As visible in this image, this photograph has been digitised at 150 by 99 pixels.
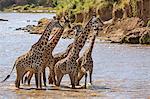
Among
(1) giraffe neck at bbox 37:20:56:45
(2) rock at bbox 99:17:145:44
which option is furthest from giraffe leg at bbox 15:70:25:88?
(2) rock at bbox 99:17:145:44

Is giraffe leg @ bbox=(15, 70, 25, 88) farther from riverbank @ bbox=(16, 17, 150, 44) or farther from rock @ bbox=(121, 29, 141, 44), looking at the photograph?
rock @ bbox=(121, 29, 141, 44)

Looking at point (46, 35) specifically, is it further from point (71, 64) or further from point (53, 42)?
point (71, 64)

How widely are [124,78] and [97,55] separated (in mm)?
9598

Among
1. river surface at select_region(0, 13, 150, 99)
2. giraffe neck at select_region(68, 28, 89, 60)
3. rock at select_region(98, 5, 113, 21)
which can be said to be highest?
rock at select_region(98, 5, 113, 21)

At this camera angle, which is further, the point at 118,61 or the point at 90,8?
the point at 90,8

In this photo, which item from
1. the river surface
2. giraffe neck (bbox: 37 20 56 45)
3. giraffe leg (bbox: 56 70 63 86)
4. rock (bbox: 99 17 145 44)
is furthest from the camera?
rock (bbox: 99 17 145 44)

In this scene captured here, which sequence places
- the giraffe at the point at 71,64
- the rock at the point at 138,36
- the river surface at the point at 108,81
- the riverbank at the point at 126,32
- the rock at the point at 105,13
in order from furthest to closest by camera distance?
the rock at the point at 105,13, the riverbank at the point at 126,32, the rock at the point at 138,36, the giraffe at the point at 71,64, the river surface at the point at 108,81

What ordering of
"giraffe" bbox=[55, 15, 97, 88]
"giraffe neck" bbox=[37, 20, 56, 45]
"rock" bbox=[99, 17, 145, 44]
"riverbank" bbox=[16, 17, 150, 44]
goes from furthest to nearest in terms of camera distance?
"rock" bbox=[99, 17, 145, 44] < "riverbank" bbox=[16, 17, 150, 44] < "giraffe neck" bbox=[37, 20, 56, 45] < "giraffe" bbox=[55, 15, 97, 88]

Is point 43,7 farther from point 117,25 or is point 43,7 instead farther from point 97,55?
point 97,55

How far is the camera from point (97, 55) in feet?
91.7

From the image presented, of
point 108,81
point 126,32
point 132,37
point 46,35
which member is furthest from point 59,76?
point 126,32

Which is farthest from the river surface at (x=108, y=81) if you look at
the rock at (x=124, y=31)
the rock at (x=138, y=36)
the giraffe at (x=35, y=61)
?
the rock at (x=124, y=31)

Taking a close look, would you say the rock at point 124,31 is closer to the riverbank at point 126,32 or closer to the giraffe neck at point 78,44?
the riverbank at point 126,32

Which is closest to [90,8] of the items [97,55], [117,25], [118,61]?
[117,25]
